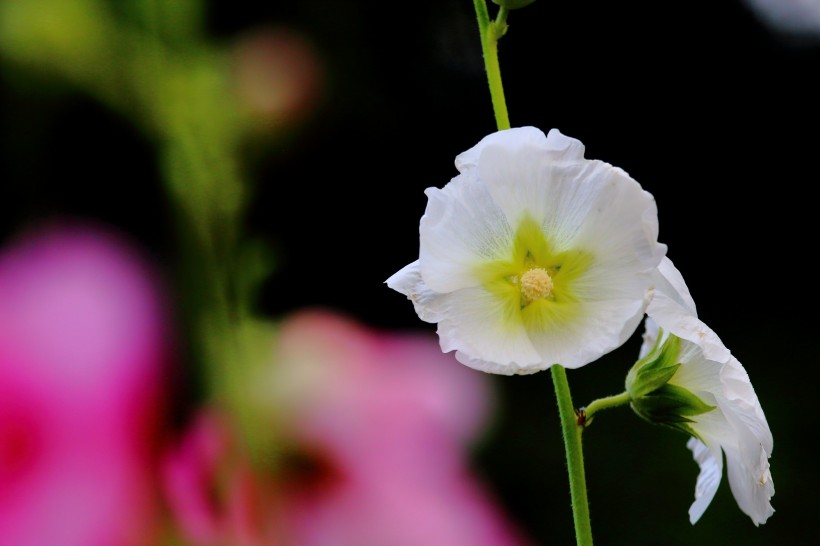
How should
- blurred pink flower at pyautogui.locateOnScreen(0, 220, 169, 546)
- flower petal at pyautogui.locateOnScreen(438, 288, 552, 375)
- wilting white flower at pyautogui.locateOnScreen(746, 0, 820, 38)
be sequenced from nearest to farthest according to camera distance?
flower petal at pyautogui.locateOnScreen(438, 288, 552, 375), blurred pink flower at pyautogui.locateOnScreen(0, 220, 169, 546), wilting white flower at pyautogui.locateOnScreen(746, 0, 820, 38)

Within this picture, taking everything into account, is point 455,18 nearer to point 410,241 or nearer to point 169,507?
point 410,241

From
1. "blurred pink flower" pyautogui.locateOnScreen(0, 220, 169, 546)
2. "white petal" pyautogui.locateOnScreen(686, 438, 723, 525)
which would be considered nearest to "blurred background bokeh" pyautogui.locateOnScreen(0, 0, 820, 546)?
"blurred pink flower" pyautogui.locateOnScreen(0, 220, 169, 546)

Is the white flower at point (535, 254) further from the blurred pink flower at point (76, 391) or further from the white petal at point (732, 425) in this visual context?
the blurred pink flower at point (76, 391)

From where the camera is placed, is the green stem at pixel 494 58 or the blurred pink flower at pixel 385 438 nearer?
the green stem at pixel 494 58

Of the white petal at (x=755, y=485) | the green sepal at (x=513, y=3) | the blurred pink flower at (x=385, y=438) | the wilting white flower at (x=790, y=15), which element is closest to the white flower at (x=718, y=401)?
the white petal at (x=755, y=485)

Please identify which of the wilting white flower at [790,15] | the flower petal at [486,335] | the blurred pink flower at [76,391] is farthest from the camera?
the wilting white flower at [790,15]

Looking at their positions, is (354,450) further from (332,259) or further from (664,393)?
(664,393)

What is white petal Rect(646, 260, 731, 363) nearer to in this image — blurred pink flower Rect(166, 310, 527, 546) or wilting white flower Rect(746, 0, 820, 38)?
blurred pink flower Rect(166, 310, 527, 546)
